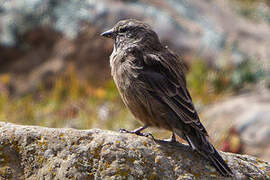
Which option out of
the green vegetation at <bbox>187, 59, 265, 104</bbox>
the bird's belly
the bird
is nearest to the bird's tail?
the bird

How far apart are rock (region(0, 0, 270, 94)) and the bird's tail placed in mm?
4894

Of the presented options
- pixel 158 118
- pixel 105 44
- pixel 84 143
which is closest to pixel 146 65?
pixel 158 118

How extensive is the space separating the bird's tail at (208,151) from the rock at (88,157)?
6 cm

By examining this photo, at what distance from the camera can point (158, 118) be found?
4461 millimetres

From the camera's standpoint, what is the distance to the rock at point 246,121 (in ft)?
23.0

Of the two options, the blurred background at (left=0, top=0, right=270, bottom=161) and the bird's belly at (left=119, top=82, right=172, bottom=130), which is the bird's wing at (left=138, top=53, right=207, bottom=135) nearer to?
the bird's belly at (left=119, top=82, right=172, bottom=130)

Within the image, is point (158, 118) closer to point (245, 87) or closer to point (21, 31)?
point (245, 87)

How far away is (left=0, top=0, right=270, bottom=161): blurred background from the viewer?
26.5 feet

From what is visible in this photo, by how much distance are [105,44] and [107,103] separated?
4.77ft

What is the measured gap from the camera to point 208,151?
4.10 m

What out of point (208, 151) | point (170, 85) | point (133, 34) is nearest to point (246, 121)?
point (133, 34)

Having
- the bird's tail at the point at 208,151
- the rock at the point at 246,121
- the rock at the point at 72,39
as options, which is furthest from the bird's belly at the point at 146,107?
the rock at the point at 72,39

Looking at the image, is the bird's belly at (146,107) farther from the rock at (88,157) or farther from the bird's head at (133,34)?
the bird's head at (133,34)

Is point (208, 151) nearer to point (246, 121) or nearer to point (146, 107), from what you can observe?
point (146, 107)
